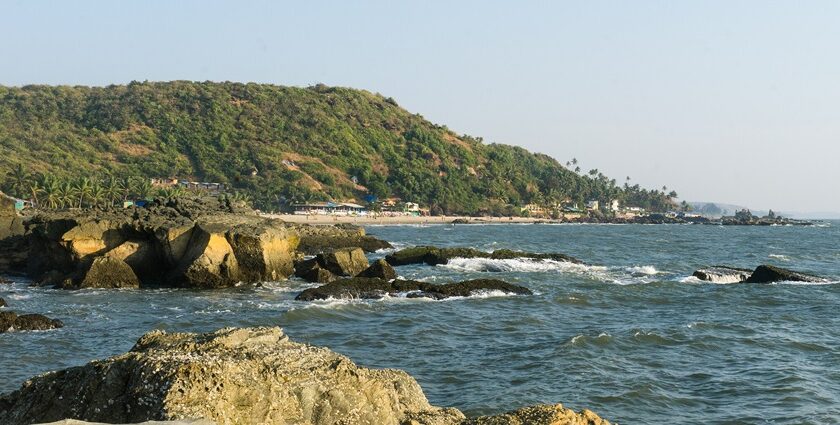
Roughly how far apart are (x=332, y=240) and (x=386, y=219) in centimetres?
8522

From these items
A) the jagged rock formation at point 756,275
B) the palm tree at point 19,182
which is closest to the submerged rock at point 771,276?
the jagged rock formation at point 756,275

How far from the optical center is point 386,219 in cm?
14625

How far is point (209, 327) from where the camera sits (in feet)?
79.6

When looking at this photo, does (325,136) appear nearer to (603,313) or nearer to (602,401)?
(603,313)

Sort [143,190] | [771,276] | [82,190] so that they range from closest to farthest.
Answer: [771,276], [82,190], [143,190]

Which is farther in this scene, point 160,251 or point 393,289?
point 160,251

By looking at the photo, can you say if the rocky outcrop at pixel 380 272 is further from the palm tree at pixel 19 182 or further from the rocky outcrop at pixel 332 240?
the palm tree at pixel 19 182

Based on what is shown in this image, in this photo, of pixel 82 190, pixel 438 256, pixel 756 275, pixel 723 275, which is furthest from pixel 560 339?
pixel 82 190

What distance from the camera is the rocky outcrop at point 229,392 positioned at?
7.70 m

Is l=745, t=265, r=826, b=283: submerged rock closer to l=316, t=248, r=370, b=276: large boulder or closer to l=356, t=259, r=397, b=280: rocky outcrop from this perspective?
l=356, t=259, r=397, b=280: rocky outcrop

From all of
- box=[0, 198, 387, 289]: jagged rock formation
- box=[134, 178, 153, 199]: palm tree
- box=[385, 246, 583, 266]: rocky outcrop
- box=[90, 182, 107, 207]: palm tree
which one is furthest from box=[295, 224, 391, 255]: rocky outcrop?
box=[134, 178, 153, 199]: palm tree

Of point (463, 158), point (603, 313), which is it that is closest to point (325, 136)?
point (463, 158)

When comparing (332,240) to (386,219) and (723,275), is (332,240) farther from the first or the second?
(386,219)

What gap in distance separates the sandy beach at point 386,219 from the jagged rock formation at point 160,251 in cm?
8051
